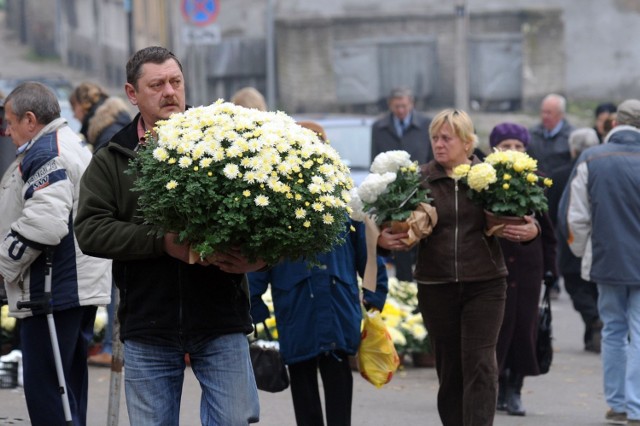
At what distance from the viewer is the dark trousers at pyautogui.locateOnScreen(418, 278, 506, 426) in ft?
24.7

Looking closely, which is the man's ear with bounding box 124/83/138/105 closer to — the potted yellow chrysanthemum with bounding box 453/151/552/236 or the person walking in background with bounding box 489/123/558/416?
the potted yellow chrysanthemum with bounding box 453/151/552/236

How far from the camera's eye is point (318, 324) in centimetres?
734

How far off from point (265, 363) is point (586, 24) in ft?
88.0

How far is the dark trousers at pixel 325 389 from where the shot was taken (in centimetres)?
739

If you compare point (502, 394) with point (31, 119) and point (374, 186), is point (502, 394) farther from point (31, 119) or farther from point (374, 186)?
point (31, 119)

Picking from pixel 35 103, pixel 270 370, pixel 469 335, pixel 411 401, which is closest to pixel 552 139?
pixel 411 401

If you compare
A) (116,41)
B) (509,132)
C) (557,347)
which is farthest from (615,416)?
(116,41)

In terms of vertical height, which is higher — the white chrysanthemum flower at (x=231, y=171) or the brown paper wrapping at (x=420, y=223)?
the white chrysanthemum flower at (x=231, y=171)

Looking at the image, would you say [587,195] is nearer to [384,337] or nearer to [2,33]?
[384,337]

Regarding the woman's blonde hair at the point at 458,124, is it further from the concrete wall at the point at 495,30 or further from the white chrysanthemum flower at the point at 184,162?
the concrete wall at the point at 495,30

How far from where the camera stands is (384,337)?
7609 millimetres

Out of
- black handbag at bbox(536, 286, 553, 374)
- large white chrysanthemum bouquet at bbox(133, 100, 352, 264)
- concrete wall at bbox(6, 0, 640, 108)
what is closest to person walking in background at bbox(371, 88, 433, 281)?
black handbag at bbox(536, 286, 553, 374)

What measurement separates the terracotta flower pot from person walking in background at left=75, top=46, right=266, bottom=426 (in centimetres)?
238

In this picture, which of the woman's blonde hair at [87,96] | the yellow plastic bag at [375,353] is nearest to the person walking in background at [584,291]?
the woman's blonde hair at [87,96]
